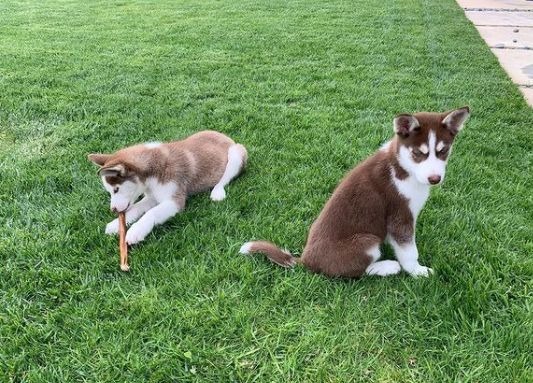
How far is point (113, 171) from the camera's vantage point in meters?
3.88

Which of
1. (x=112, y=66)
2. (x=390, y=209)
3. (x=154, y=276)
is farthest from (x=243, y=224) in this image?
(x=112, y=66)

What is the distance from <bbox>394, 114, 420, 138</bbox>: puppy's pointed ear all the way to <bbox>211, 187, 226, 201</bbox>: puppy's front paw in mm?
1792

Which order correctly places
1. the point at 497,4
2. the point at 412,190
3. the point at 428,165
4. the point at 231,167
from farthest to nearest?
the point at 497,4 → the point at 231,167 → the point at 412,190 → the point at 428,165

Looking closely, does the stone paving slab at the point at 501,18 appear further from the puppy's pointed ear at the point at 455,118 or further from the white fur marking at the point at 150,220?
the white fur marking at the point at 150,220

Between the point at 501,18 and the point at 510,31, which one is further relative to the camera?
the point at 501,18

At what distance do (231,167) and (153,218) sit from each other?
1.01m

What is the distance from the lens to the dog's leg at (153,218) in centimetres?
389

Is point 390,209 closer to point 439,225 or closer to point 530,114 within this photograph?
point 439,225

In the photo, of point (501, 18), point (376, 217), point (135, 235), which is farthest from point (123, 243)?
point (501, 18)

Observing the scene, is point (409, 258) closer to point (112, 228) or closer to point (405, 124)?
point (405, 124)

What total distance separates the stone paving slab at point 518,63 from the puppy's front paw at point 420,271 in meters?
4.94

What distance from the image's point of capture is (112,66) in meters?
8.13

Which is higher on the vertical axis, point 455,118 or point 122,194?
point 455,118

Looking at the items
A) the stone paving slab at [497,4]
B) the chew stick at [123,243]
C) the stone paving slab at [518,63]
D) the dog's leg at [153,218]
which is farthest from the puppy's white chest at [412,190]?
the stone paving slab at [497,4]
